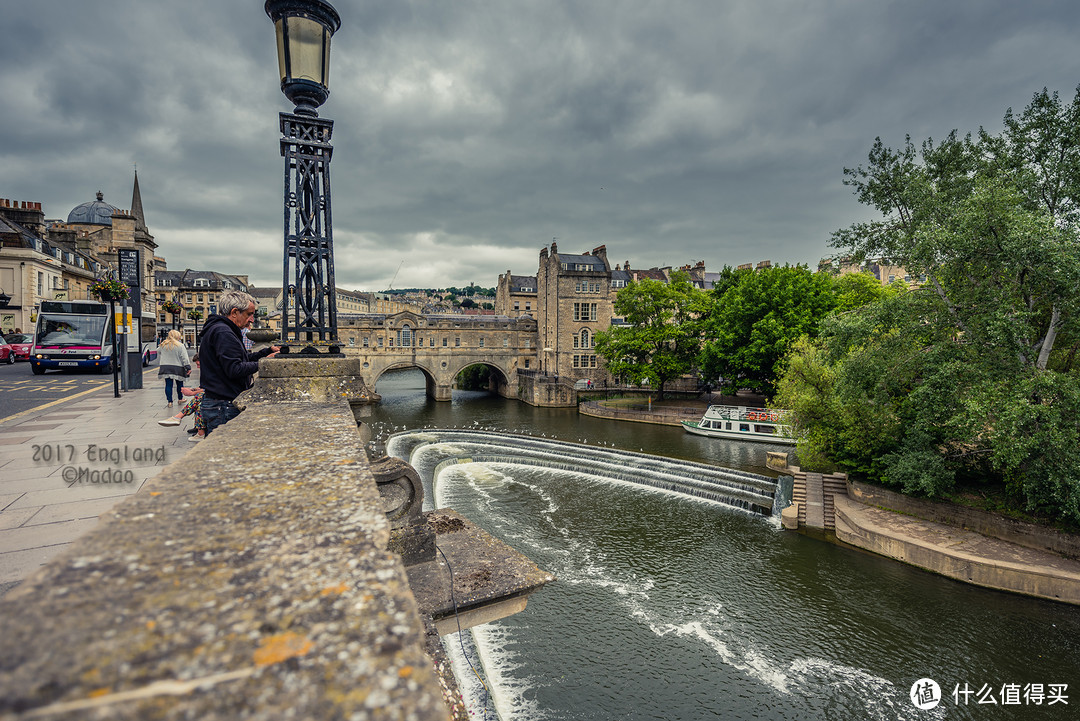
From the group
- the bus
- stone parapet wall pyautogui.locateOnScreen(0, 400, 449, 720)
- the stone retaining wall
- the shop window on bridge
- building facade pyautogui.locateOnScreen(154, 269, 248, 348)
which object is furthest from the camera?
building facade pyautogui.locateOnScreen(154, 269, 248, 348)

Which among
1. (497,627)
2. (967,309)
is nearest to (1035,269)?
(967,309)

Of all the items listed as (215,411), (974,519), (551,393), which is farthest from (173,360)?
(551,393)

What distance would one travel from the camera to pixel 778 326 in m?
35.7

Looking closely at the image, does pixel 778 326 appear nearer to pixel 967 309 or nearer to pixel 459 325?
pixel 967 309

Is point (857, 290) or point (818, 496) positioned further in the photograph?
point (857, 290)

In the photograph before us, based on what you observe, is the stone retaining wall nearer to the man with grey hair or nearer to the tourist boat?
the tourist boat

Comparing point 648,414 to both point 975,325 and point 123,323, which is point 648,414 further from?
point 123,323

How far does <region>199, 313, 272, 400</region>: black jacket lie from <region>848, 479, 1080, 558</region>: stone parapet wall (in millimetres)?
20207

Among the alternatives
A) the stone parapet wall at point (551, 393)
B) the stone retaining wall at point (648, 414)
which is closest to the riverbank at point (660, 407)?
the stone retaining wall at point (648, 414)

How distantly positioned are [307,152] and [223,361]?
2.47 m

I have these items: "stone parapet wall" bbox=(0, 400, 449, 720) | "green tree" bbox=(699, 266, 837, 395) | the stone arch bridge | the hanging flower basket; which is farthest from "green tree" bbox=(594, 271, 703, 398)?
"stone parapet wall" bbox=(0, 400, 449, 720)

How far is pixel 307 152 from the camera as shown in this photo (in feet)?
19.4

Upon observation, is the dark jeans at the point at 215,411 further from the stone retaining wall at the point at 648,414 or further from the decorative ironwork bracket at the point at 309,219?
the stone retaining wall at the point at 648,414

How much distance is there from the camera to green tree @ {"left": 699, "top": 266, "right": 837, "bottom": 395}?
36250 millimetres
